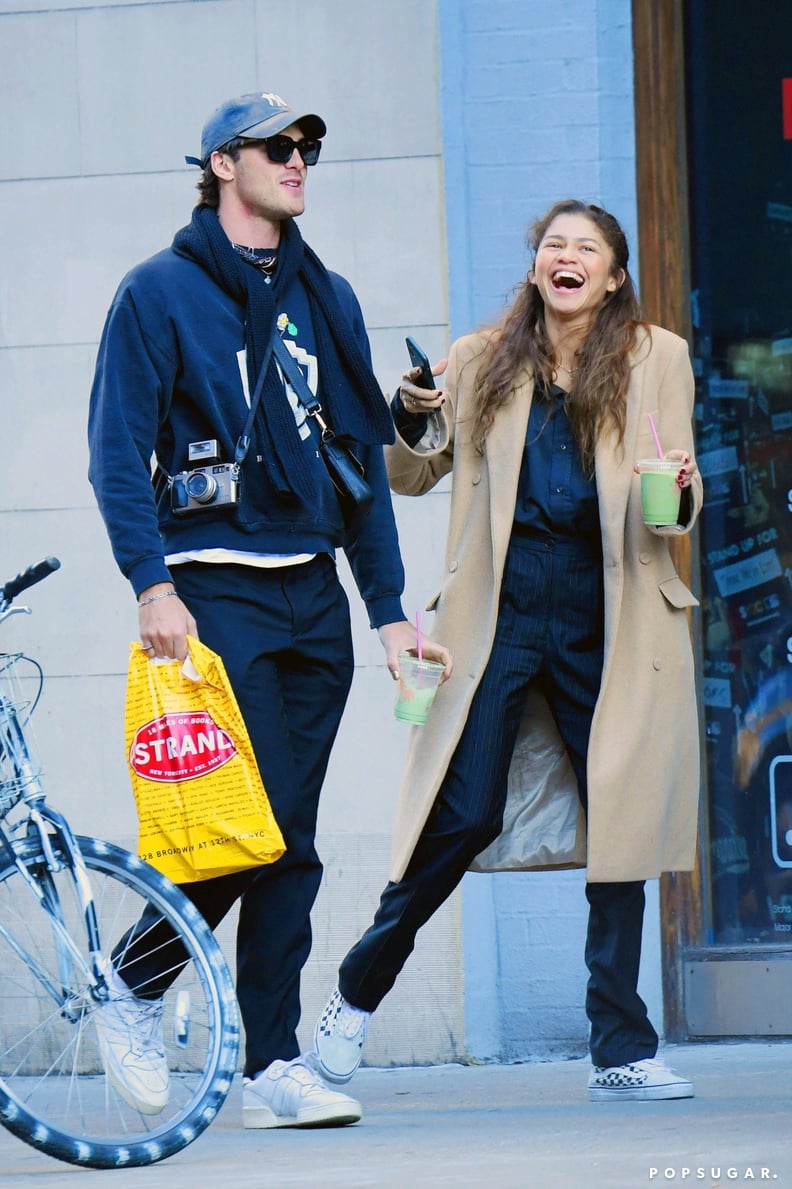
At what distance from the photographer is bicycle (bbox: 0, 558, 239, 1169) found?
3.57 meters

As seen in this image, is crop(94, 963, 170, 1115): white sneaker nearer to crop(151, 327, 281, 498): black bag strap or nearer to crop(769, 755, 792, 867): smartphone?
crop(151, 327, 281, 498): black bag strap

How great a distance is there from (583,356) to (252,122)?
36.3 inches

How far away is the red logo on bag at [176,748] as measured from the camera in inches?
149

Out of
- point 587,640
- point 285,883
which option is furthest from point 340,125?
point 285,883

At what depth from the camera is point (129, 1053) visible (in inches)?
145

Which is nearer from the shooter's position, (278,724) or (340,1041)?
(278,724)

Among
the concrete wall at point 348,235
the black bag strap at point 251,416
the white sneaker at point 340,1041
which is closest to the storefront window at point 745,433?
the concrete wall at point 348,235

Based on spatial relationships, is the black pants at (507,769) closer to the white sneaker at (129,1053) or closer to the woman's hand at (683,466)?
the woman's hand at (683,466)

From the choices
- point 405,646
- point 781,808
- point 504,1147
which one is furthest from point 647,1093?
Answer: point 781,808

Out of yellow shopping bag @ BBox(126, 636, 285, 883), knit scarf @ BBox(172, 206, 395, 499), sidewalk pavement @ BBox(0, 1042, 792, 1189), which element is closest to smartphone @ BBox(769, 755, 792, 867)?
sidewalk pavement @ BBox(0, 1042, 792, 1189)

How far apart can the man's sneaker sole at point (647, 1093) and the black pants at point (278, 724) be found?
0.78 metres

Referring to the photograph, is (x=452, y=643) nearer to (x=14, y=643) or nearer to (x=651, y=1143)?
(x=651, y=1143)

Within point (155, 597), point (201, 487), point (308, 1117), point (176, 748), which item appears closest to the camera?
point (176, 748)

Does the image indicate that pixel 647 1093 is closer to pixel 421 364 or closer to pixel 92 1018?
pixel 92 1018
